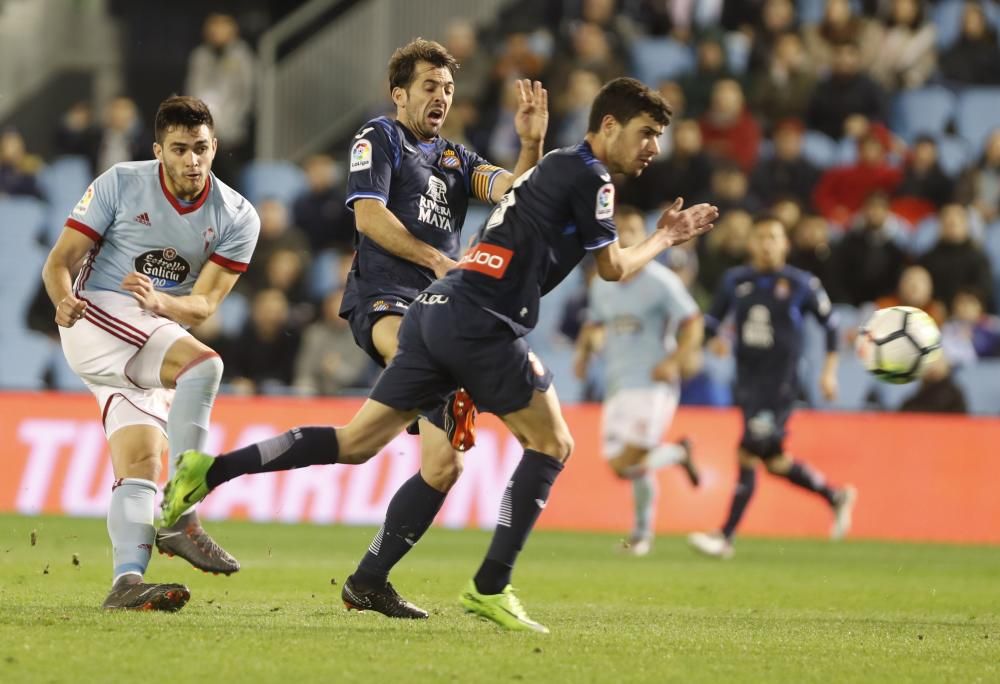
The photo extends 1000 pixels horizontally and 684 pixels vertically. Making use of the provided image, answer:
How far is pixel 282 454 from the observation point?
20.6 feet

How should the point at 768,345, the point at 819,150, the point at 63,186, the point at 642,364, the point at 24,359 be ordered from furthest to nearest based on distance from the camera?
the point at 819,150
the point at 63,186
the point at 24,359
the point at 642,364
the point at 768,345

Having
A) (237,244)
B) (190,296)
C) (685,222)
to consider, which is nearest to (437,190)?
(237,244)

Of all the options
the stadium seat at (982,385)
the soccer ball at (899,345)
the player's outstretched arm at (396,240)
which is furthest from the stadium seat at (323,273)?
the player's outstretched arm at (396,240)

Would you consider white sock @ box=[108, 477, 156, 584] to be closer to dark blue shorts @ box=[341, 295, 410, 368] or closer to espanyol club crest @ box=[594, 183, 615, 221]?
dark blue shorts @ box=[341, 295, 410, 368]

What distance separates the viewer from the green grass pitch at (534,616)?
5.21 metres

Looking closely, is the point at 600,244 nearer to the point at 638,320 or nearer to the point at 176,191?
the point at 176,191

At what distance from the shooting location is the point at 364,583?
22.2 feet

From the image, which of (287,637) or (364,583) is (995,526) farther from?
(287,637)

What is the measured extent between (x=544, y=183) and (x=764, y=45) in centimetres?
1302

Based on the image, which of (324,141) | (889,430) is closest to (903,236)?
(889,430)

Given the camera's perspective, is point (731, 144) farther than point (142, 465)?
Yes

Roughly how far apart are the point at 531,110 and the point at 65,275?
211 centimetres

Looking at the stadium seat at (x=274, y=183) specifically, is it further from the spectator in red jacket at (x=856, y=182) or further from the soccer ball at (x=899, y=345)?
the soccer ball at (x=899, y=345)

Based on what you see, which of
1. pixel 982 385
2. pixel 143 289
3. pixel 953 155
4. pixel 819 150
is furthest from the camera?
pixel 953 155
